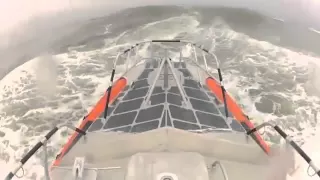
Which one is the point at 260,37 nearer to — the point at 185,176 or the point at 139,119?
the point at 139,119

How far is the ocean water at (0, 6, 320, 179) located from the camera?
243 cm

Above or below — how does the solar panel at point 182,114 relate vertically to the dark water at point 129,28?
below

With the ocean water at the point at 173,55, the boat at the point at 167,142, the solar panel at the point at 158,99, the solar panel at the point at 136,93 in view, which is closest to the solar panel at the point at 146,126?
the boat at the point at 167,142

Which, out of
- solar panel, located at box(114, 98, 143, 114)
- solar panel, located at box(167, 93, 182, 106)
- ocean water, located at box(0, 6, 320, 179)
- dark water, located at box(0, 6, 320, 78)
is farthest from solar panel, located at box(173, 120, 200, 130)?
dark water, located at box(0, 6, 320, 78)

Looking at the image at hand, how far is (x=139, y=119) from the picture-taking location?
5.53ft

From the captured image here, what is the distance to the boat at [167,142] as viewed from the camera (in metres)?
1.33

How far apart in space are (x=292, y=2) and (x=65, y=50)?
1.41 metres

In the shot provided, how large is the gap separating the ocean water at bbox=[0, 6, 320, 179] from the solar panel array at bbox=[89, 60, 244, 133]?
0.42 metres

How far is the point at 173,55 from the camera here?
2889 mm

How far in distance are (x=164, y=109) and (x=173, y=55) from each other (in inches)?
50.7

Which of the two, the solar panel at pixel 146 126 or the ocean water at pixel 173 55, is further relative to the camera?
the ocean water at pixel 173 55

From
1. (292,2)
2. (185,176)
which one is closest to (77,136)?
(185,176)

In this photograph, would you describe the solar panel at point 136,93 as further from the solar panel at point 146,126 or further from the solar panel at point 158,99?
the solar panel at point 146,126

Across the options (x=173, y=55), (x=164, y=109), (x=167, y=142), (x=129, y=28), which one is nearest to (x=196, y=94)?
(x=164, y=109)
